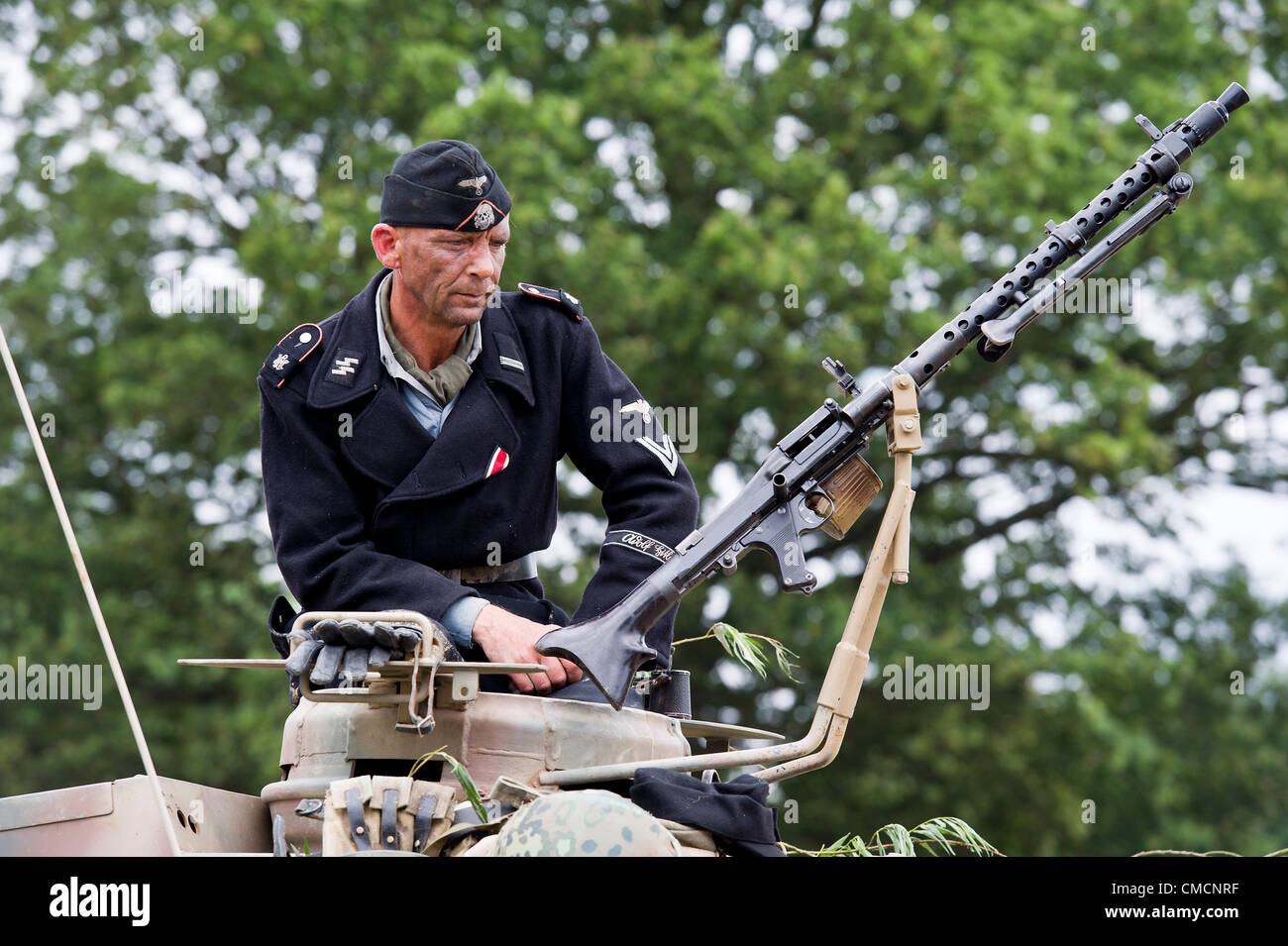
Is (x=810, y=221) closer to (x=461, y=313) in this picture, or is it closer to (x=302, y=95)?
(x=302, y=95)

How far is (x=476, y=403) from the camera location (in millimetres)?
5512

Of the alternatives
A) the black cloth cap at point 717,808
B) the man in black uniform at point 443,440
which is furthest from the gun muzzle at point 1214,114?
the black cloth cap at point 717,808

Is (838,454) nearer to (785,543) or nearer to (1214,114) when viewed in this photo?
(785,543)

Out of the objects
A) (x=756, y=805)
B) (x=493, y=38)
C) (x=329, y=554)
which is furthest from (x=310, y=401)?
(x=493, y=38)

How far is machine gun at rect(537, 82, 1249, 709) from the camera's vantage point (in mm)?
4883

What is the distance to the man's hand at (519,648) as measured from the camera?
506cm

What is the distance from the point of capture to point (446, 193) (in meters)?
5.43

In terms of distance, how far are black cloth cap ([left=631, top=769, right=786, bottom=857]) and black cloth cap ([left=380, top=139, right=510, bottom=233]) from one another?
1.79m

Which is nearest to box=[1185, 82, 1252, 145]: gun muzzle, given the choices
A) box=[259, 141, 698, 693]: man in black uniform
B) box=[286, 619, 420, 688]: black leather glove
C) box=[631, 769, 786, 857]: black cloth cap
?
box=[259, 141, 698, 693]: man in black uniform

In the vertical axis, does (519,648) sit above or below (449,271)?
below

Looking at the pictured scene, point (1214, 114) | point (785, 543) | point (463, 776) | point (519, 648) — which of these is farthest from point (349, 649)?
point (1214, 114)

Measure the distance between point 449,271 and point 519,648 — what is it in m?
1.13

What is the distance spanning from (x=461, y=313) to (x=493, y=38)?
38.9ft

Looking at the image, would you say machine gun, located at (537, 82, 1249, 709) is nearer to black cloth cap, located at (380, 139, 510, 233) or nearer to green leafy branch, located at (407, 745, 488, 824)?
green leafy branch, located at (407, 745, 488, 824)
